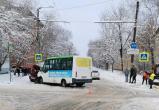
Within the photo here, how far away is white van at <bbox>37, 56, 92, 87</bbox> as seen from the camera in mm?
37938

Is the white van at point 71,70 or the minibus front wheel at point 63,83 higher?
the white van at point 71,70

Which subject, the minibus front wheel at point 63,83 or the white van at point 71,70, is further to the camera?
the minibus front wheel at point 63,83

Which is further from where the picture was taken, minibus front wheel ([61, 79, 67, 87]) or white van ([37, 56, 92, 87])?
minibus front wheel ([61, 79, 67, 87])

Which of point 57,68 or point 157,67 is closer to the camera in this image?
point 57,68

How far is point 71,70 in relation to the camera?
125ft

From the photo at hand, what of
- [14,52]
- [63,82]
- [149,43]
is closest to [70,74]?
[63,82]

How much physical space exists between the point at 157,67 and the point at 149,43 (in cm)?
4032

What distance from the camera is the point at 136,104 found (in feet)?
70.6

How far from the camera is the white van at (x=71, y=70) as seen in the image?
37.9 m

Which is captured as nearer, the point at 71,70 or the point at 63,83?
the point at 71,70

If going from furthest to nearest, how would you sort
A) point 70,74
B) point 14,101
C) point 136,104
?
point 70,74 → point 14,101 → point 136,104

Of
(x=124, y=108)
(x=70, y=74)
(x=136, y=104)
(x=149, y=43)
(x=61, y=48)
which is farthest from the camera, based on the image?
(x=61, y=48)

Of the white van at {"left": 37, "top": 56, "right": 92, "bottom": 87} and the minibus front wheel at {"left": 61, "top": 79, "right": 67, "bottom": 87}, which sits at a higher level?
the white van at {"left": 37, "top": 56, "right": 92, "bottom": 87}

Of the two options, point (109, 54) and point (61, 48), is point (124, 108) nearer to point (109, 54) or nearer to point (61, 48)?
point (109, 54)
